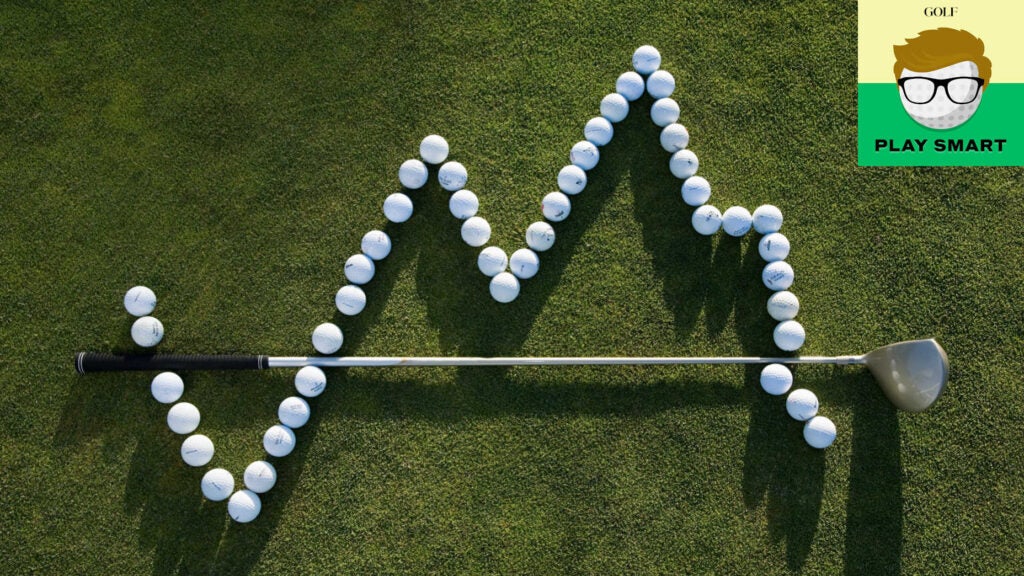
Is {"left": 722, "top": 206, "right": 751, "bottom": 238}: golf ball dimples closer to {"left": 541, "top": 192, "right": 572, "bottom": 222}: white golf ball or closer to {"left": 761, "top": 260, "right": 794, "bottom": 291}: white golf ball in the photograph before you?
{"left": 761, "top": 260, "right": 794, "bottom": 291}: white golf ball

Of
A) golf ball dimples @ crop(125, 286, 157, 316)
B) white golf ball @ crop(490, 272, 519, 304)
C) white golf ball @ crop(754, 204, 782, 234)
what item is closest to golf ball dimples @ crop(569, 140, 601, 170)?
white golf ball @ crop(490, 272, 519, 304)

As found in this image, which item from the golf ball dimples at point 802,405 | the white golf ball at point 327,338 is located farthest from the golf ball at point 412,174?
the golf ball dimples at point 802,405

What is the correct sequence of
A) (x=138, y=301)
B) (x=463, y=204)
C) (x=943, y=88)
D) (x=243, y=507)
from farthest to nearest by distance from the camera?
1. (x=943, y=88)
2. (x=463, y=204)
3. (x=138, y=301)
4. (x=243, y=507)

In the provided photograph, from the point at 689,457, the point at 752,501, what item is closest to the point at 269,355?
the point at 689,457

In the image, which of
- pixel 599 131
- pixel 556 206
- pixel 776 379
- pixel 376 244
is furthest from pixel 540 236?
pixel 776 379

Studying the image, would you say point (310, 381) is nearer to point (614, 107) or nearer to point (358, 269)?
point (358, 269)

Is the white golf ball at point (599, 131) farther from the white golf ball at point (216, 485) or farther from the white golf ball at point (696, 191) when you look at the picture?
the white golf ball at point (216, 485)

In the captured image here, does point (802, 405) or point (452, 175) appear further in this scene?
point (452, 175)

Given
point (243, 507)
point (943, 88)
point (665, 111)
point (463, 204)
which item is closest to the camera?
point (243, 507)
